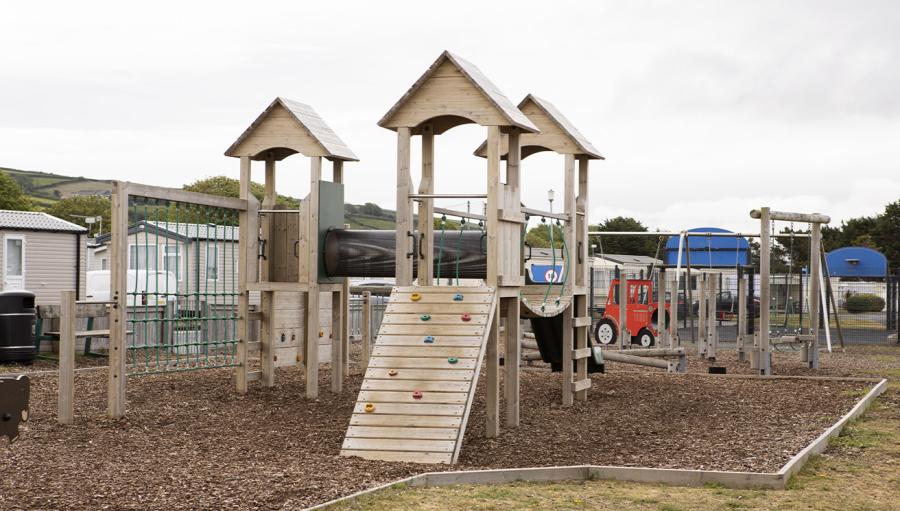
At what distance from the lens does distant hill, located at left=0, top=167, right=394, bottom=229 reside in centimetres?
11082

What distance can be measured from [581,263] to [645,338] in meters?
12.8

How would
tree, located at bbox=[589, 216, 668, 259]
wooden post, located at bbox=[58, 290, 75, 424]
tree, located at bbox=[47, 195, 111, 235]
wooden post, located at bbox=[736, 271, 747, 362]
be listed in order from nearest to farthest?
1. wooden post, located at bbox=[58, 290, 75, 424]
2. wooden post, located at bbox=[736, 271, 747, 362]
3. tree, located at bbox=[589, 216, 668, 259]
4. tree, located at bbox=[47, 195, 111, 235]

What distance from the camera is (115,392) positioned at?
431 inches

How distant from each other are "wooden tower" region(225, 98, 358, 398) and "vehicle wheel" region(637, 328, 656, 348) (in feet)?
43.2

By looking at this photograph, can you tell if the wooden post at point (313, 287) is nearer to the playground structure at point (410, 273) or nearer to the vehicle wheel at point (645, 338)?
the playground structure at point (410, 273)

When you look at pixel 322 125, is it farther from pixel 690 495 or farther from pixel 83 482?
pixel 690 495

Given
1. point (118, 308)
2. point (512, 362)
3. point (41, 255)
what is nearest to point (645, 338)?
point (512, 362)

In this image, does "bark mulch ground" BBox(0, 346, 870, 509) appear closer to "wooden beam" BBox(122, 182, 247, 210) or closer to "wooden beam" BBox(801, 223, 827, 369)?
"wooden beam" BBox(122, 182, 247, 210)

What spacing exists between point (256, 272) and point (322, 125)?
2.01 m

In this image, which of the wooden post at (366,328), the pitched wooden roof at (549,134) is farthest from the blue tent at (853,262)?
the pitched wooden roof at (549,134)

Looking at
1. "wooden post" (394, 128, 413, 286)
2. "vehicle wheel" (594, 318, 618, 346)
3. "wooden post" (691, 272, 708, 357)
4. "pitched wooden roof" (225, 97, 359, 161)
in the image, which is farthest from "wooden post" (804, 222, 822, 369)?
"wooden post" (394, 128, 413, 286)

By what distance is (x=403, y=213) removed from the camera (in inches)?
438

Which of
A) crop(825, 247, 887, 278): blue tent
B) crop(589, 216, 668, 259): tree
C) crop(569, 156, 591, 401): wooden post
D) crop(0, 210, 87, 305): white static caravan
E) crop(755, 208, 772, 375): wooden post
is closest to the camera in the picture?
crop(569, 156, 591, 401): wooden post

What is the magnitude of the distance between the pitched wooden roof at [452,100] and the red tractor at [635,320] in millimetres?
14635
